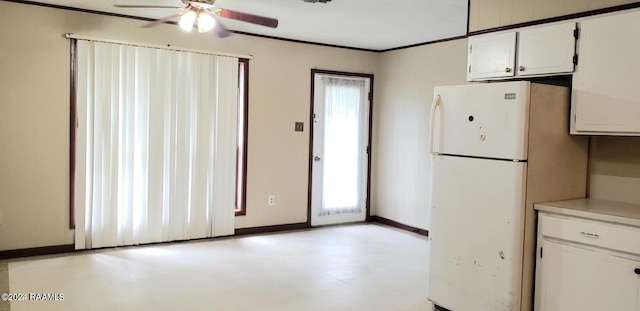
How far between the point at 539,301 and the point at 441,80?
3070 mm

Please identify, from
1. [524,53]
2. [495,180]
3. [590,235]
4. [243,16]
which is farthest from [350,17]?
[590,235]

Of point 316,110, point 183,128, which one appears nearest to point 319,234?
point 316,110

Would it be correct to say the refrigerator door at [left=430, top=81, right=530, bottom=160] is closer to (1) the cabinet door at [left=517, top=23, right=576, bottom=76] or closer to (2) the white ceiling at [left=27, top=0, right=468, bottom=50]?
(1) the cabinet door at [left=517, top=23, right=576, bottom=76]

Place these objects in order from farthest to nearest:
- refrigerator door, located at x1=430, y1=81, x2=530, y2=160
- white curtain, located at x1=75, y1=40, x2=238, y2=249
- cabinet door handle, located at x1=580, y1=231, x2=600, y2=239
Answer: white curtain, located at x1=75, y1=40, x2=238, y2=249
refrigerator door, located at x1=430, y1=81, x2=530, y2=160
cabinet door handle, located at x1=580, y1=231, x2=600, y2=239

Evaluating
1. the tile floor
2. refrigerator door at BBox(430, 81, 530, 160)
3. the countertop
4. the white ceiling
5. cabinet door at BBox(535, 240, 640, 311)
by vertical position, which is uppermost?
the white ceiling

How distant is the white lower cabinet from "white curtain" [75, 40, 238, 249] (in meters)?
3.31

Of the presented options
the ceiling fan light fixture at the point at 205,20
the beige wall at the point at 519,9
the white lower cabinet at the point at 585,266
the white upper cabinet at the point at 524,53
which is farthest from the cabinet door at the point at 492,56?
the ceiling fan light fixture at the point at 205,20

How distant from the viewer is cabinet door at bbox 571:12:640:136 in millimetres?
2693

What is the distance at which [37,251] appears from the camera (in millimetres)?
4398

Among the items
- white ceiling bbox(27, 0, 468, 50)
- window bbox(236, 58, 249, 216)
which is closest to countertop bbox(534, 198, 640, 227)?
white ceiling bbox(27, 0, 468, 50)

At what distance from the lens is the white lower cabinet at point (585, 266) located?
254 centimetres

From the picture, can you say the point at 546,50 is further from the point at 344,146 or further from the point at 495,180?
the point at 344,146

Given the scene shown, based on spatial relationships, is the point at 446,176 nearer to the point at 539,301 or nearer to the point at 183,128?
the point at 539,301

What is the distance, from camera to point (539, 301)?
2928mm
